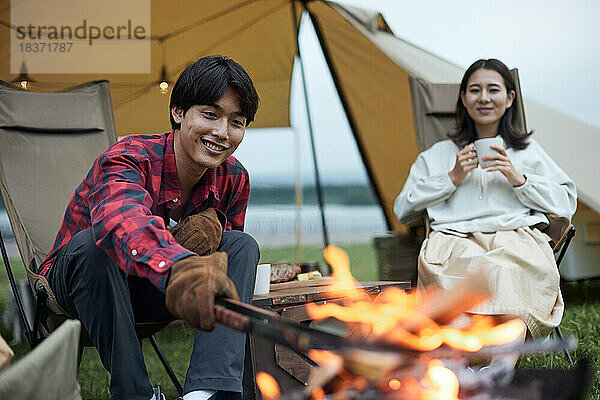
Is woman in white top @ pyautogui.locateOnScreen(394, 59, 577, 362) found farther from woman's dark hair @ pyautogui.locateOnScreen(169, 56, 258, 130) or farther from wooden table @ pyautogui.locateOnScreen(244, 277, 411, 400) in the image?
woman's dark hair @ pyautogui.locateOnScreen(169, 56, 258, 130)

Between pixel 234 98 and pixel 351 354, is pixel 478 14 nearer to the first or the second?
pixel 234 98

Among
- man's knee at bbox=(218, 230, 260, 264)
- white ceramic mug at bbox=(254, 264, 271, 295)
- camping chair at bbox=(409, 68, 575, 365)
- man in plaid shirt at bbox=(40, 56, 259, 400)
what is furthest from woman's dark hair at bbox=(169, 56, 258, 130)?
camping chair at bbox=(409, 68, 575, 365)

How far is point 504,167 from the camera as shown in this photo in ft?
6.63

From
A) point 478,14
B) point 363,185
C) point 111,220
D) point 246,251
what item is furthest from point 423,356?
point 478,14

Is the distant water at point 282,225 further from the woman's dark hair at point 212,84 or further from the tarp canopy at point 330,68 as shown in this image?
the woman's dark hair at point 212,84

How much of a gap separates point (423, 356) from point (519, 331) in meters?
0.96

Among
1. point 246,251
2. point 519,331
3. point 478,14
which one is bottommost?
point 519,331

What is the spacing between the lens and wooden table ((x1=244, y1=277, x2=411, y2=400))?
4.83 ft

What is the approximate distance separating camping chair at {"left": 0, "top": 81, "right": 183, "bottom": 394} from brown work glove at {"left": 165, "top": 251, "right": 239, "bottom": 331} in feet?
A: 3.39

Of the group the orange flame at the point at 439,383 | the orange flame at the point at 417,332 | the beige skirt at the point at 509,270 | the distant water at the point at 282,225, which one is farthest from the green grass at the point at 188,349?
the distant water at the point at 282,225

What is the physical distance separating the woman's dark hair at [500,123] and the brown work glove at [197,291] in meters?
1.64

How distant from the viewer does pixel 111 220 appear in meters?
1.07

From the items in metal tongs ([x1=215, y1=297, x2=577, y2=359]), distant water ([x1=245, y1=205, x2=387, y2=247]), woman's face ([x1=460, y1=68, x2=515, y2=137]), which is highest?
woman's face ([x1=460, y1=68, x2=515, y2=137])

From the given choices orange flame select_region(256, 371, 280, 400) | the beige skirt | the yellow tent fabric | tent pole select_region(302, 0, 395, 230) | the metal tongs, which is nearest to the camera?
the metal tongs
